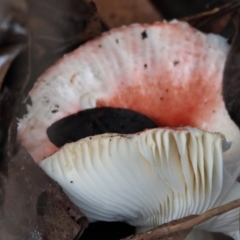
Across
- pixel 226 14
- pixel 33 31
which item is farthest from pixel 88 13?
pixel 226 14

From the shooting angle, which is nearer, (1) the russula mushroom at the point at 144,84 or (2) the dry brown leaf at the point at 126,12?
(1) the russula mushroom at the point at 144,84

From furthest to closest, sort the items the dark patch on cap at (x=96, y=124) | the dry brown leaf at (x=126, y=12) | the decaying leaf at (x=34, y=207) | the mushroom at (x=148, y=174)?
the dry brown leaf at (x=126, y=12) < the dark patch on cap at (x=96, y=124) < the decaying leaf at (x=34, y=207) < the mushroom at (x=148, y=174)

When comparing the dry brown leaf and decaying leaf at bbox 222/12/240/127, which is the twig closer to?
decaying leaf at bbox 222/12/240/127

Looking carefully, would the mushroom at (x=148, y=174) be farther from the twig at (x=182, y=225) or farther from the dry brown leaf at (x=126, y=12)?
the dry brown leaf at (x=126, y=12)

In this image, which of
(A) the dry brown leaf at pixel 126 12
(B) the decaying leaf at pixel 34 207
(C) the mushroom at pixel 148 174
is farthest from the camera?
(A) the dry brown leaf at pixel 126 12

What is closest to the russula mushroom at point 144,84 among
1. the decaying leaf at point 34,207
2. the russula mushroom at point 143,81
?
the russula mushroom at point 143,81

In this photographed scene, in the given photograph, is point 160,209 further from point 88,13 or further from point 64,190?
point 88,13

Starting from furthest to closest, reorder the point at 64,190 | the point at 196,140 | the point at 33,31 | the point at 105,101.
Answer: the point at 33,31 → the point at 105,101 → the point at 64,190 → the point at 196,140
